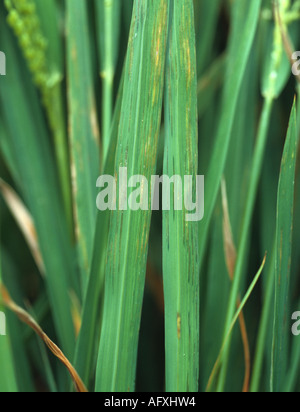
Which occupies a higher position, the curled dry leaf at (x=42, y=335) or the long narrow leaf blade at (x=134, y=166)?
the long narrow leaf blade at (x=134, y=166)

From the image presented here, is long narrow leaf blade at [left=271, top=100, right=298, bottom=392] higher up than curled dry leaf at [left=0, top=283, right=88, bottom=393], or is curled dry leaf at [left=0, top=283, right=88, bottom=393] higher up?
long narrow leaf blade at [left=271, top=100, right=298, bottom=392]

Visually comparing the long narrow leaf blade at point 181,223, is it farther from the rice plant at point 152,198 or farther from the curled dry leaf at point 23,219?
the curled dry leaf at point 23,219

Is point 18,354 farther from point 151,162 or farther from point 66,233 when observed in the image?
point 151,162

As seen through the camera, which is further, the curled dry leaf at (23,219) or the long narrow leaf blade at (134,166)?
the curled dry leaf at (23,219)

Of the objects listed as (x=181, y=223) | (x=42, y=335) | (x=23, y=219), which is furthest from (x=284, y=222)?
(x=23, y=219)

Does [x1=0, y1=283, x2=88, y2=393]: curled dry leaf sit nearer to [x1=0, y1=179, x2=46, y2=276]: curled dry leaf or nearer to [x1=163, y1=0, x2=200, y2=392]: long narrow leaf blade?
[x1=163, y1=0, x2=200, y2=392]: long narrow leaf blade

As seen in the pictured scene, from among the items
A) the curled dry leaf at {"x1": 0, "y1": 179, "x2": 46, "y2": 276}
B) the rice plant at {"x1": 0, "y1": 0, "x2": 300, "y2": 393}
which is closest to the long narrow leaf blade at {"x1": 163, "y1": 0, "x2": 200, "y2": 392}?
the rice plant at {"x1": 0, "y1": 0, "x2": 300, "y2": 393}

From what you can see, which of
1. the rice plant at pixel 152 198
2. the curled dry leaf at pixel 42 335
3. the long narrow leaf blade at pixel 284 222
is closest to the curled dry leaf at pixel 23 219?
the rice plant at pixel 152 198

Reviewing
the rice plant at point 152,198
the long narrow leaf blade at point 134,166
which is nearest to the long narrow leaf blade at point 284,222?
the rice plant at point 152,198
